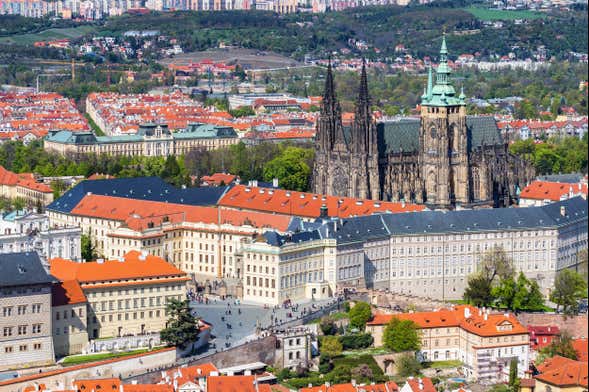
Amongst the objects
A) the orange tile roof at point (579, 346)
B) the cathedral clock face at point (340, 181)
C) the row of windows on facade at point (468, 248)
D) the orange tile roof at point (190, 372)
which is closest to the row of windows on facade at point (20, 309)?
the orange tile roof at point (190, 372)

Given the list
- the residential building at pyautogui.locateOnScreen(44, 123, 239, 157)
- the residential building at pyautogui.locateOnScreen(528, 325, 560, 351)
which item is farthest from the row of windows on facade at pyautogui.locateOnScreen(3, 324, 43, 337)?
the residential building at pyautogui.locateOnScreen(44, 123, 239, 157)

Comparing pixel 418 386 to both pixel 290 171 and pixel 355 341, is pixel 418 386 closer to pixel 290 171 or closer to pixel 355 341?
pixel 355 341

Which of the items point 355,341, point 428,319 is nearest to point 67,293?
point 355,341

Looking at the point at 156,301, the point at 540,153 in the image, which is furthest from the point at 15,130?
the point at 156,301

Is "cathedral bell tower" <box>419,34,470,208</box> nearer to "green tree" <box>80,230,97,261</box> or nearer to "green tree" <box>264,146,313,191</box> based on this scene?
"green tree" <box>264,146,313,191</box>

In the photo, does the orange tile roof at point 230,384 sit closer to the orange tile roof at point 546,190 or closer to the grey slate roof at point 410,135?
the orange tile roof at point 546,190

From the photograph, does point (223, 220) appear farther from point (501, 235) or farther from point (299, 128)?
point (299, 128)
